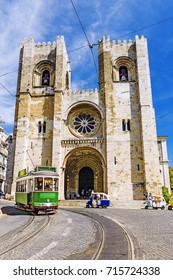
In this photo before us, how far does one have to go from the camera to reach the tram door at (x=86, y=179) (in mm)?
22656

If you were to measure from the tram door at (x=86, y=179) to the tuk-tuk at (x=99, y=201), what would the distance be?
5838 mm

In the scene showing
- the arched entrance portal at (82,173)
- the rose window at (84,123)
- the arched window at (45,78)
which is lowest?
the arched entrance portal at (82,173)

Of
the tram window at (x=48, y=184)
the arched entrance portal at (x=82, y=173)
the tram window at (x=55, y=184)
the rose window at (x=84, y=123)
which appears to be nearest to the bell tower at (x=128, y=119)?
the rose window at (x=84, y=123)

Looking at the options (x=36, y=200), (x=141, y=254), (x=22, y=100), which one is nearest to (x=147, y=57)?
(x=22, y=100)

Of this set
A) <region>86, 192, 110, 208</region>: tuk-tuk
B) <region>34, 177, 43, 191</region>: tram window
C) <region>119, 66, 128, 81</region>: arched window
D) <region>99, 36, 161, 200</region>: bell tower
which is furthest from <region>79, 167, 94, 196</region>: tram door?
<region>34, 177, 43, 191</region>: tram window

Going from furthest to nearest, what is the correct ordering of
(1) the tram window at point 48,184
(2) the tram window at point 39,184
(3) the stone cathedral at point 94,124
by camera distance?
(3) the stone cathedral at point 94,124
(1) the tram window at point 48,184
(2) the tram window at point 39,184

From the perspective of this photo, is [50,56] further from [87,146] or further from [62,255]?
[62,255]

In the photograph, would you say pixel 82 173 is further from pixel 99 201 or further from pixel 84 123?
pixel 99 201

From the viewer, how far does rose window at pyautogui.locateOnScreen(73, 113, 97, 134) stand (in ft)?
73.7

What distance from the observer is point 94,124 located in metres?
22.5

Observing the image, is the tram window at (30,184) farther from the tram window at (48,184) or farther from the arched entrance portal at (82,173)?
the arched entrance portal at (82,173)

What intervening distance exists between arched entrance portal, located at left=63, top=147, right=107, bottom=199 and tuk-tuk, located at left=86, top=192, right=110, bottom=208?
5.45m

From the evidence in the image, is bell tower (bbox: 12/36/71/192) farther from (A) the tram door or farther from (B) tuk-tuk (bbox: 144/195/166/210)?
(B) tuk-tuk (bbox: 144/195/166/210)

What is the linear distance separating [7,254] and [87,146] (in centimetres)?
1719
